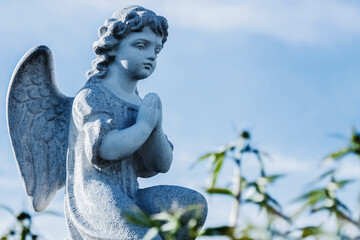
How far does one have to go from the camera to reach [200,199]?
4.77 metres

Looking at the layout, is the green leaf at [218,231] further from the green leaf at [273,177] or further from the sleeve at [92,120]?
the sleeve at [92,120]

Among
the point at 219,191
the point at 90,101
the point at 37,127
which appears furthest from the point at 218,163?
the point at 37,127

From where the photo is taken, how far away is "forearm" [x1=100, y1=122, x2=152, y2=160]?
15.2 ft

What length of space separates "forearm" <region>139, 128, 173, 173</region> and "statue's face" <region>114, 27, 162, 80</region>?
469mm

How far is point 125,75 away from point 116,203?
38.5 inches

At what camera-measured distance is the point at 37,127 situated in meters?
5.14

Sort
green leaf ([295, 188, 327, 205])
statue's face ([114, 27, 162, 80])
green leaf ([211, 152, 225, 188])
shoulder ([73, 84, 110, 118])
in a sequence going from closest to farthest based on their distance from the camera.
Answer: green leaf ([295, 188, 327, 205]), green leaf ([211, 152, 225, 188]), shoulder ([73, 84, 110, 118]), statue's face ([114, 27, 162, 80])

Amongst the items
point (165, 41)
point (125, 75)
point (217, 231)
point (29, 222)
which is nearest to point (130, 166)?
point (125, 75)

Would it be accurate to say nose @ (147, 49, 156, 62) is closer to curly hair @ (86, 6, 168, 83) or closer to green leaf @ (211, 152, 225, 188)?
curly hair @ (86, 6, 168, 83)

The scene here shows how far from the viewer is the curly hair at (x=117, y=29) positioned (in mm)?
4992

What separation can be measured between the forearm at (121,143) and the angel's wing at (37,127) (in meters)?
0.57

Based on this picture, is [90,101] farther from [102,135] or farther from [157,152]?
[157,152]

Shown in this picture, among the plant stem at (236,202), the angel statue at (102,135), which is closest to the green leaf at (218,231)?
the plant stem at (236,202)

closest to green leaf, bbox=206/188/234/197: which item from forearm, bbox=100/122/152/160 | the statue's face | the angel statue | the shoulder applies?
the angel statue
